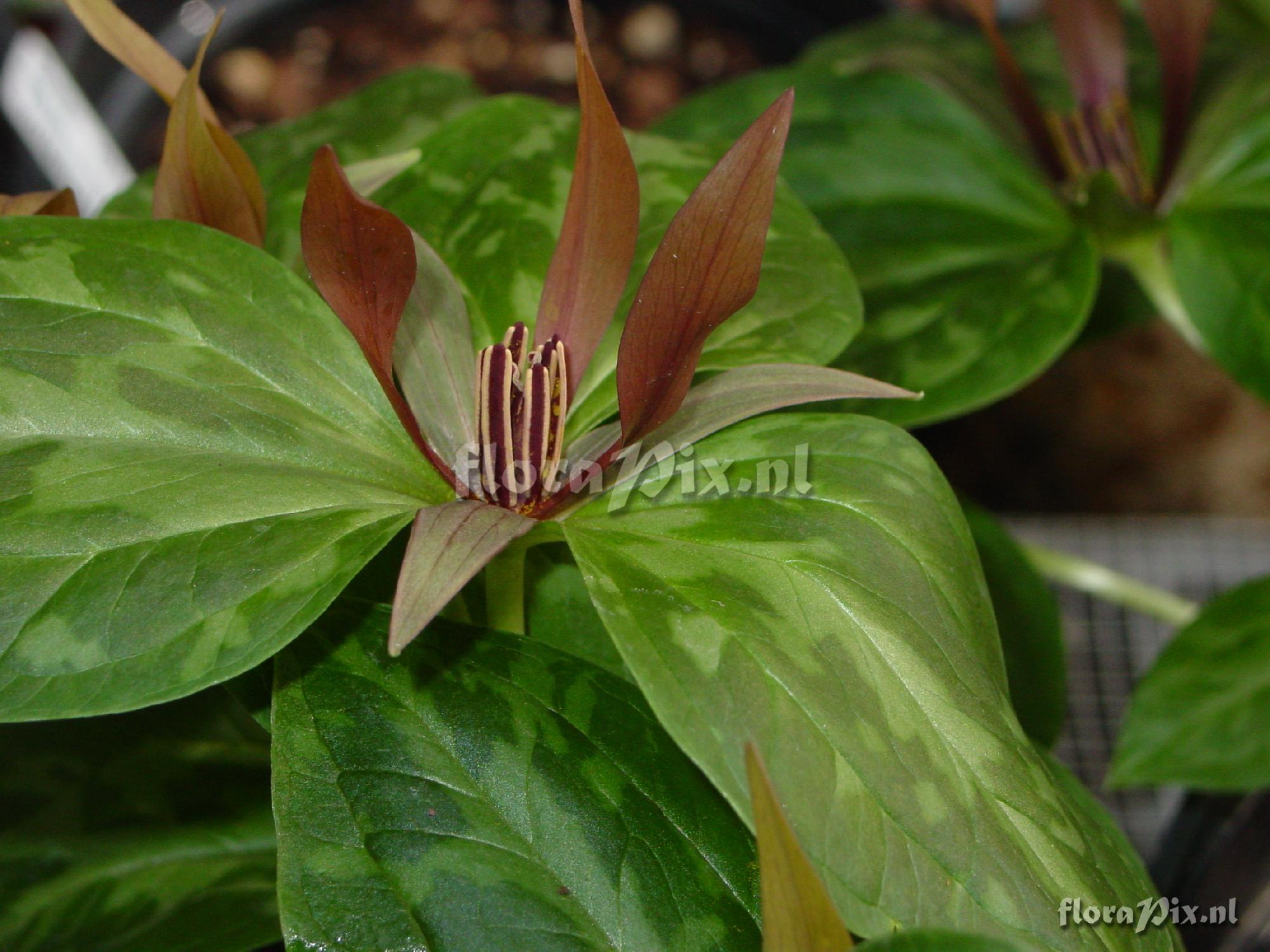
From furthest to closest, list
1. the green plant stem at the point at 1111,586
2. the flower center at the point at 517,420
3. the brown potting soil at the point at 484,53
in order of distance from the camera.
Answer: the brown potting soil at the point at 484,53 < the green plant stem at the point at 1111,586 < the flower center at the point at 517,420

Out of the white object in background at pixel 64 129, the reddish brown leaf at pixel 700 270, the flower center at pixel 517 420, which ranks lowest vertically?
the flower center at pixel 517 420

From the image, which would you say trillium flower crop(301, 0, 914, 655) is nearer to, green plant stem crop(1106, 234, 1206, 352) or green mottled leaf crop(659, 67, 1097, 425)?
green mottled leaf crop(659, 67, 1097, 425)

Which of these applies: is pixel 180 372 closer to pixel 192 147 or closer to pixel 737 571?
pixel 192 147

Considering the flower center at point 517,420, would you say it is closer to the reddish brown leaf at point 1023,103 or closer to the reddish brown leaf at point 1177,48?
the reddish brown leaf at point 1023,103

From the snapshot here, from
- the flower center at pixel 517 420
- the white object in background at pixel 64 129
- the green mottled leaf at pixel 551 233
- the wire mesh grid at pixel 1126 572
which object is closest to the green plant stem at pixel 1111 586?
the wire mesh grid at pixel 1126 572

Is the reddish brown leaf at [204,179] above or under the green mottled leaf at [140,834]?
above

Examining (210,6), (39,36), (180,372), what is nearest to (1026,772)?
(180,372)
